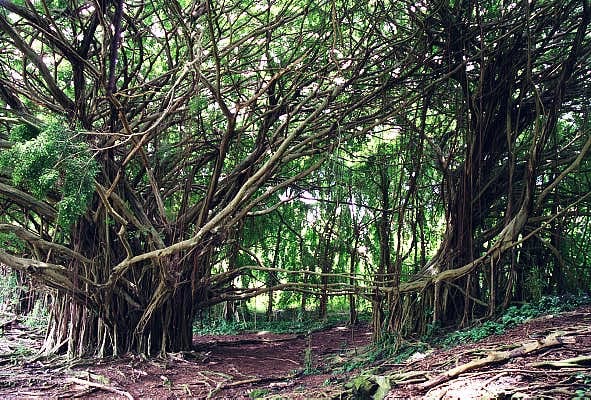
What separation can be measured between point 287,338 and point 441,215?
2.65 m

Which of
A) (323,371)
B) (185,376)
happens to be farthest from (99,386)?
(323,371)

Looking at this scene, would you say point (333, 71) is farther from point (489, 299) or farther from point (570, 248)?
point (570, 248)

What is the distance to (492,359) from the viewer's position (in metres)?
2.82

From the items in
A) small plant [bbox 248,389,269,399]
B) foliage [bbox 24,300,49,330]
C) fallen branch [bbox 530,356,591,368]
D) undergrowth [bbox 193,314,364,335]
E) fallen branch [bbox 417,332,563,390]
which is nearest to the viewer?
fallen branch [bbox 530,356,591,368]

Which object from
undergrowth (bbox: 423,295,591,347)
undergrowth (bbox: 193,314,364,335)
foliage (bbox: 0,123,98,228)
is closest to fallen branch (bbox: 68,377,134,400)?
foliage (bbox: 0,123,98,228)

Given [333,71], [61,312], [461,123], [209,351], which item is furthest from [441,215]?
[61,312]

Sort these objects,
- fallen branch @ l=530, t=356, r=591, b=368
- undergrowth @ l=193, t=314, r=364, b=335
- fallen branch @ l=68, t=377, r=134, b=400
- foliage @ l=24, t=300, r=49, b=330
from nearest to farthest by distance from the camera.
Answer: fallen branch @ l=530, t=356, r=591, b=368 → fallen branch @ l=68, t=377, r=134, b=400 → foliage @ l=24, t=300, r=49, b=330 → undergrowth @ l=193, t=314, r=364, b=335

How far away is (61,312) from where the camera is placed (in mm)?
5367

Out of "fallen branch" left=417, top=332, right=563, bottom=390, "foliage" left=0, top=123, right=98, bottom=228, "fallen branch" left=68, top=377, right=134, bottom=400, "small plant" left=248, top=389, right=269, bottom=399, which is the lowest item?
"small plant" left=248, top=389, right=269, bottom=399

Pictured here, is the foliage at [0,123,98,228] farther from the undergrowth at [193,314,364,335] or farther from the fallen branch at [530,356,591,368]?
the undergrowth at [193,314,364,335]

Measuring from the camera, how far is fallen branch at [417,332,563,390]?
2.80 meters

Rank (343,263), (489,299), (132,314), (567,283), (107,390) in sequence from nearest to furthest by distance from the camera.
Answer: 1. (107,390)
2. (489,299)
3. (567,283)
4. (132,314)
5. (343,263)

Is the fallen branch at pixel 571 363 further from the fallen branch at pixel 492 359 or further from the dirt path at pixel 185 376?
the dirt path at pixel 185 376

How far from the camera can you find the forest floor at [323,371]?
8.22 feet
